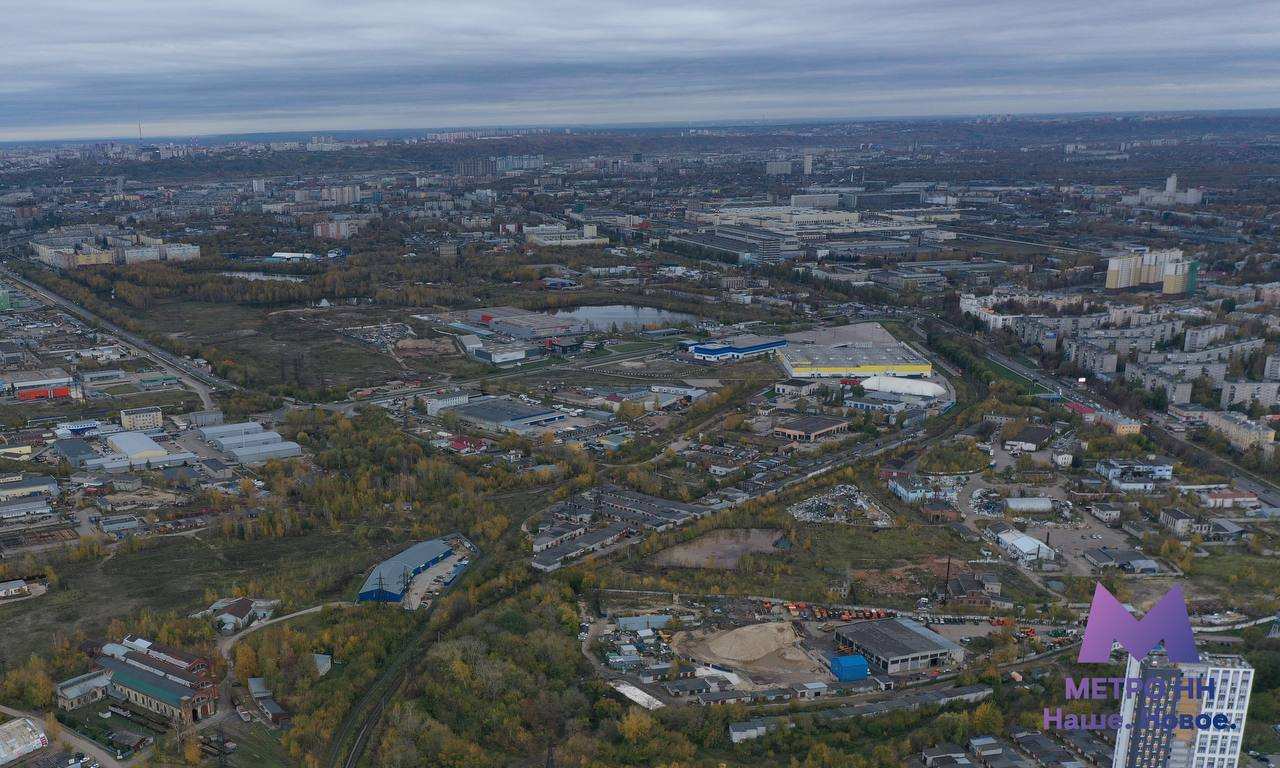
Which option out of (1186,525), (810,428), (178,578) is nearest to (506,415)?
(810,428)

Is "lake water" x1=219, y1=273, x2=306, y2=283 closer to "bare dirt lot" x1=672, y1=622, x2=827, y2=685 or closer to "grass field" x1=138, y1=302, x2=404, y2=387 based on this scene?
"grass field" x1=138, y1=302, x2=404, y2=387

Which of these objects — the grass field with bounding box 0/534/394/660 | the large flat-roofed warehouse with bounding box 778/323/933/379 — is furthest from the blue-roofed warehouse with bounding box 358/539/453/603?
the large flat-roofed warehouse with bounding box 778/323/933/379

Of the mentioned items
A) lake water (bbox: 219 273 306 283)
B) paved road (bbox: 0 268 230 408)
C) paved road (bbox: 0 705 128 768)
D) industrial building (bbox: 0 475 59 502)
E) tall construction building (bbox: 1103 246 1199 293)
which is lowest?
paved road (bbox: 0 705 128 768)

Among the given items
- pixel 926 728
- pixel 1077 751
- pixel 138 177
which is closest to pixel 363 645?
pixel 926 728

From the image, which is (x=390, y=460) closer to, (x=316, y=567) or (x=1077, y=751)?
(x=316, y=567)

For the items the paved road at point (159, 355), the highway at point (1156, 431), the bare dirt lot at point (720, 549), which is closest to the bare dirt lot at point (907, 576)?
the bare dirt lot at point (720, 549)

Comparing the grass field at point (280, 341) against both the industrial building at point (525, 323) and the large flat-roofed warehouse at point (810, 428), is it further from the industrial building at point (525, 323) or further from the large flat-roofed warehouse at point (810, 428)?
the large flat-roofed warehouse at point (810, 428)

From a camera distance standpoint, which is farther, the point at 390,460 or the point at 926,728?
the point at 390,460
